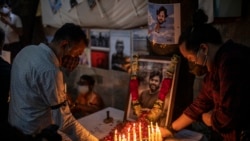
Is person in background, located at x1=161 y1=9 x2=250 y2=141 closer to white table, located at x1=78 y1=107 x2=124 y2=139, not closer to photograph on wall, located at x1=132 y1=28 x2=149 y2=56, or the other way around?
white table, located at x1=78 y1=107 x2=124 y2=139

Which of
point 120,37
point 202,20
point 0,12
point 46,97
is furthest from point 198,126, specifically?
point 0,12

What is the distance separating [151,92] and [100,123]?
1003mm

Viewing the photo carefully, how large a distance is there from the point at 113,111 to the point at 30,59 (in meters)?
2.18

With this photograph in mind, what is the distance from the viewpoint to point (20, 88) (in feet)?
9.55

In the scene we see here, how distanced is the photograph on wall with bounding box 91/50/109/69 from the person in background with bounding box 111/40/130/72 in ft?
0.60

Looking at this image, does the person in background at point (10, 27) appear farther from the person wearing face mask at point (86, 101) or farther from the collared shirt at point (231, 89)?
the collared shirt at point (231, 89)

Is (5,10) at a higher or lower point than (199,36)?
higher

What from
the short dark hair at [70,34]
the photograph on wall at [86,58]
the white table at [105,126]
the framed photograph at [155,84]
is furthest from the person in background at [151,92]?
the photograph on wall at [86,58]

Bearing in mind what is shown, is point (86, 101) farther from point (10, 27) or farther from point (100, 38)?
point (10, 27)

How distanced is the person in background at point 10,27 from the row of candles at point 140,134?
3.94m

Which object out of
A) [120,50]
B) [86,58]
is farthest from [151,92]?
[86,58]

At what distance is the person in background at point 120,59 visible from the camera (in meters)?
5.68

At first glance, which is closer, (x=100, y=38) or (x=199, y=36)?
(x=199, y=36)

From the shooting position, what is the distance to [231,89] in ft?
8.18
